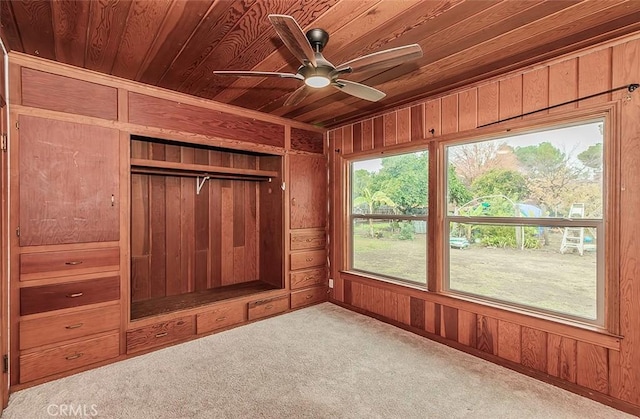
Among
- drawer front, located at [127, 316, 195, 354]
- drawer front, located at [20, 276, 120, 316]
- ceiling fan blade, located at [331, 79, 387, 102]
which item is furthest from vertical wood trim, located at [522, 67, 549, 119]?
drawer front, located at [20, 276, 120, 316]

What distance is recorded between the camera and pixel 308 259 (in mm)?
3920

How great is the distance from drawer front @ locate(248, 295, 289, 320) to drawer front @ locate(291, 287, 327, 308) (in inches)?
4.9

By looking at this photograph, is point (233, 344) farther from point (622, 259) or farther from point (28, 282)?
point (622, 259)

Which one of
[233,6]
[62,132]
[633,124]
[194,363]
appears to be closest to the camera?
[233,6]

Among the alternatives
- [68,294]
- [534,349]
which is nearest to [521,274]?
[534,349]

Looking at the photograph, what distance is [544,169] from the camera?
2350mm

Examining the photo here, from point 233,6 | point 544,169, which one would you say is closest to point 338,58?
point 233,6

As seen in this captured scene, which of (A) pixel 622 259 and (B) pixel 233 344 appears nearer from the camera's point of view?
(A) pixel 622 259

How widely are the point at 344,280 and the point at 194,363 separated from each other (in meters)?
2.03

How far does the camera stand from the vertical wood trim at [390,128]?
10.9 ft

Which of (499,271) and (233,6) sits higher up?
(233,6)

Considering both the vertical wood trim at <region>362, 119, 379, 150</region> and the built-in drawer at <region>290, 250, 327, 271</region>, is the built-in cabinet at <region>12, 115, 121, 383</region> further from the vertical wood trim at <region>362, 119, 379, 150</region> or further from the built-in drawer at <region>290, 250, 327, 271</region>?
the vertical wood trim at <region>362, 119, 379, 150</region>

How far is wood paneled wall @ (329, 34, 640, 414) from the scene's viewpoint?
1.92 m

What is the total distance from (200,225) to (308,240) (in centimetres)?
138
